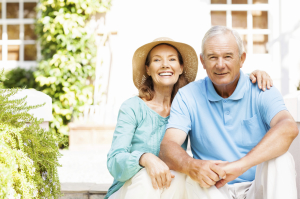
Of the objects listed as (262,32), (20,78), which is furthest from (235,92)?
(20,78)

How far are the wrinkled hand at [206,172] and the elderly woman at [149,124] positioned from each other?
0.13 m

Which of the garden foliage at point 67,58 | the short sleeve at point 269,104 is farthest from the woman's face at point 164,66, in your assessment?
the garden foliage at point 67,58

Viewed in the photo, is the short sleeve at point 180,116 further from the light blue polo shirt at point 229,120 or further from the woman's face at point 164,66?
the woman's face at point 164,66

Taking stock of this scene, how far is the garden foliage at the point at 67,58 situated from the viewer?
5.20 meters

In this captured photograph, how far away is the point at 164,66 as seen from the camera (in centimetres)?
203

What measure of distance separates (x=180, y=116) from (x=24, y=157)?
0.85m

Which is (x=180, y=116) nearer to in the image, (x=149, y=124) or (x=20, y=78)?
(x=149, y=124)

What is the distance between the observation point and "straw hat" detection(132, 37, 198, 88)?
6.97 ft

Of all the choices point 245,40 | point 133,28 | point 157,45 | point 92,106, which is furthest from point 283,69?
point 157,45

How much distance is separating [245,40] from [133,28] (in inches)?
74.8

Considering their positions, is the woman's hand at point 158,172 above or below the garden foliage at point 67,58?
below

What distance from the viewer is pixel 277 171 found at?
1.56 m

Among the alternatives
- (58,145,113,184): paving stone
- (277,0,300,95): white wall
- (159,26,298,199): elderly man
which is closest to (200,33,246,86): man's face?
(159,26,298,199): elderly man

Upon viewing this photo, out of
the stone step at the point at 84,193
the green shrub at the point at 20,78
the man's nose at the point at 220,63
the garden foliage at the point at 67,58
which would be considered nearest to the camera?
the man's nose at the point at 220,63
